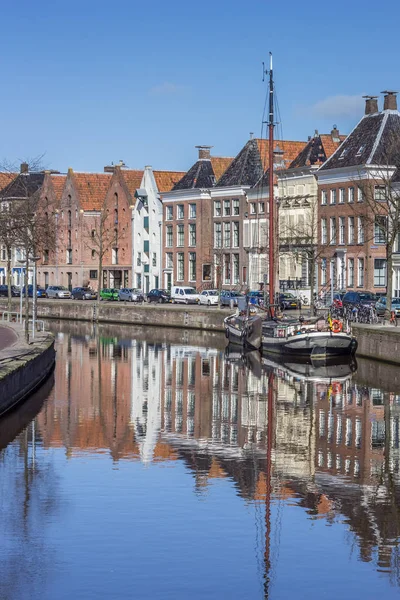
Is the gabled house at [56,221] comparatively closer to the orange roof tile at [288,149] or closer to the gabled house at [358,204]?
the orange roof tile at [288,149]

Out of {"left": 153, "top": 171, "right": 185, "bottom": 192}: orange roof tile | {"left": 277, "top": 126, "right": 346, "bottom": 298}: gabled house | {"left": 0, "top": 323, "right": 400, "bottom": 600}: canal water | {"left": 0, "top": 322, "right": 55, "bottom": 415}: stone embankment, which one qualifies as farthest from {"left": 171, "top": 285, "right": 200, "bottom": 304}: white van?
{"left": 0, "top": 323, "right": 400, "bottom": 600}: canal water

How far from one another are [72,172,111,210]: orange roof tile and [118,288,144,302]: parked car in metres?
28.5

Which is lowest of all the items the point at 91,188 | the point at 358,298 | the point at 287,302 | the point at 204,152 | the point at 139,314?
the point at 139,314

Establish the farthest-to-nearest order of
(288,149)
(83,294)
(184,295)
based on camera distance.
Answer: (83,294)
(288,149)
(184,295)

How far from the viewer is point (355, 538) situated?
2491 cm

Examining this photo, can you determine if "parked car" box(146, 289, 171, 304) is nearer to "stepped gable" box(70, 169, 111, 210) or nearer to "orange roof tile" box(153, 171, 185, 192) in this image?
"orange roof tile" box(153, 171, 185, 192)

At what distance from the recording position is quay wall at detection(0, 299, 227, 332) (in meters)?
87.2

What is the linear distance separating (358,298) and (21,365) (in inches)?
1649

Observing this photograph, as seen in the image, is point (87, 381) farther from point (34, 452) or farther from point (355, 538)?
point (355, 538)

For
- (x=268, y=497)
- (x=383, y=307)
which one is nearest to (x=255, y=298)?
(x=383, y=307)

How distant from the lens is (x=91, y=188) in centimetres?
14325

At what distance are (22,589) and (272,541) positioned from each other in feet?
18.1

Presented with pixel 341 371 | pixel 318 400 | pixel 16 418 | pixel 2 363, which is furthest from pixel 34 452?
→ pixel 341 371

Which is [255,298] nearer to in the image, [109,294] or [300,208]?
[300,208]
